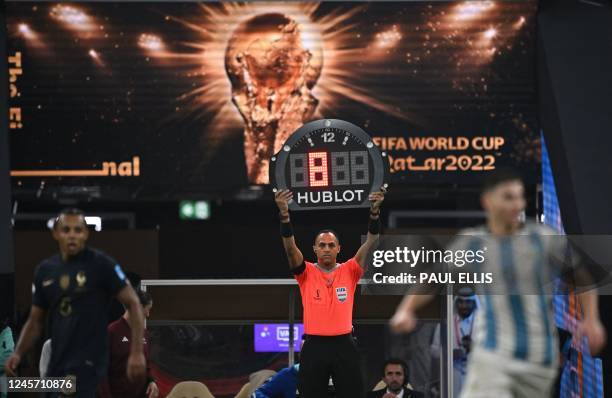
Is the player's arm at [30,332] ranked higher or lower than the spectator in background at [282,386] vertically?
higher

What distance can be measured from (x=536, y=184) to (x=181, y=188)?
427 centimetres

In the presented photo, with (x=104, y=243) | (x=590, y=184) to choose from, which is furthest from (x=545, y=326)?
(x=104, y=243)

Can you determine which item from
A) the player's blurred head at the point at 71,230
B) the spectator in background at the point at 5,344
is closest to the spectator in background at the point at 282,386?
the spectator in background at the point at 5,344

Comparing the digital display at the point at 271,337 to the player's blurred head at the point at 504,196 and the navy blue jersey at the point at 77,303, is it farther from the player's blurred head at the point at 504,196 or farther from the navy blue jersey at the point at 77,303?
the player's blurred head at the point at 504,196

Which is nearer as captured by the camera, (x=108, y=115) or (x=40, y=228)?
(x=108, y=115)

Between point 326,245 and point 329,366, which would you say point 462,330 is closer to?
point 329,366

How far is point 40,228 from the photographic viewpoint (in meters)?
15.2

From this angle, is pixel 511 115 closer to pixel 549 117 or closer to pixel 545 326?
pixel 549 117

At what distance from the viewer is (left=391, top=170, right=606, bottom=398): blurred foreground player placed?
5637 mm

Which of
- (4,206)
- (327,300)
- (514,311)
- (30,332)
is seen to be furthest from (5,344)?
(514,311)

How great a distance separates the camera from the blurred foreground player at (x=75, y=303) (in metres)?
6.89

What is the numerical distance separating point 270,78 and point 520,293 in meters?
7.83

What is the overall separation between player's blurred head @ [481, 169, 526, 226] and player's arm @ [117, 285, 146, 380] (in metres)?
2.30

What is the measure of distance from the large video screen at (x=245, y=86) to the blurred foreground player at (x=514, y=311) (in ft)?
23.1
